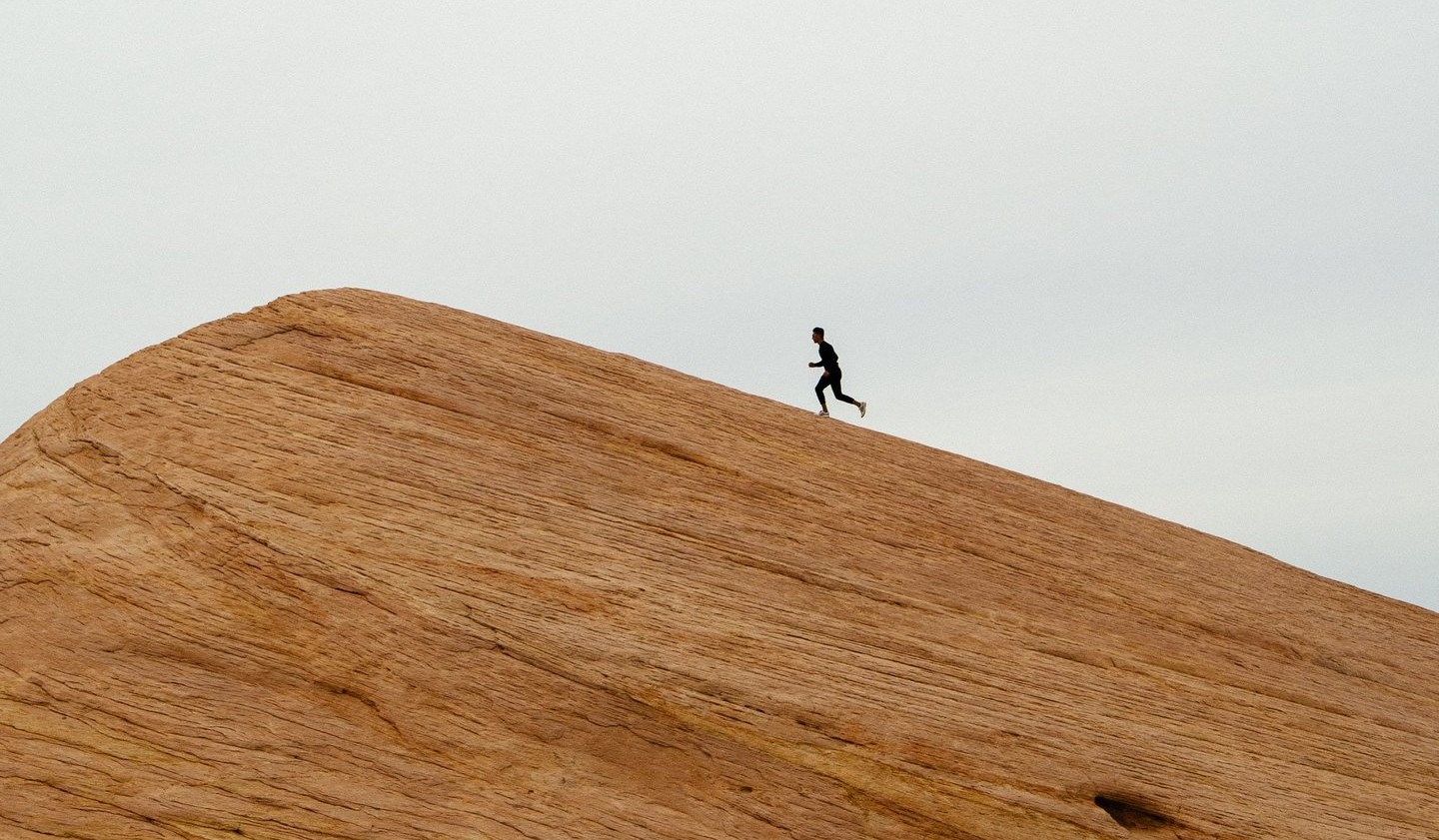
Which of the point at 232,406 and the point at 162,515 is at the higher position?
the point at 232,406

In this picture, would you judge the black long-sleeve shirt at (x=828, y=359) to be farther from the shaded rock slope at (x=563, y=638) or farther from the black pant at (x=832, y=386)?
the shaded rock slope at (x=563, y=638)

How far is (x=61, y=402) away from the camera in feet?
61.2

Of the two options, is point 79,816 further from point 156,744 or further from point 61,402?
point 61,402

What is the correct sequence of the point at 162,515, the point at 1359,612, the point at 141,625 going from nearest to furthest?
the point at 141,625 < the point at 162,515 < the point at 1359,612

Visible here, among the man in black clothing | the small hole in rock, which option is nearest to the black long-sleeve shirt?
the man in black clothing

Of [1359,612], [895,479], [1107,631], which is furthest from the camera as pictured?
[1359,612]

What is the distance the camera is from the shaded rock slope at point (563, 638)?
1371cm

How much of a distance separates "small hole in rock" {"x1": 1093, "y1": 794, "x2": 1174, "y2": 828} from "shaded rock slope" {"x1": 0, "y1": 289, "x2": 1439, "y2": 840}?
0.12 feet

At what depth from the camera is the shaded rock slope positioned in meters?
13.7

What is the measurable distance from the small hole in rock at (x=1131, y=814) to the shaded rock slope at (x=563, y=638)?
1.5 inches

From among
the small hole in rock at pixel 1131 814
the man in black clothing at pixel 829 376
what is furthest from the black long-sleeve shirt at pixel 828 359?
the small hole in rock at pixel 1131 814

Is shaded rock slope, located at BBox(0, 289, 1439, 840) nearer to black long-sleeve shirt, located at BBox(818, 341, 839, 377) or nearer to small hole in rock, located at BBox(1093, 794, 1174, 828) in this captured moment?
small hole in rock, located at BBox(1093, 794, 1174, 828)

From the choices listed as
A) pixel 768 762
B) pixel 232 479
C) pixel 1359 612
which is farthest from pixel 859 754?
pixel 1359 612

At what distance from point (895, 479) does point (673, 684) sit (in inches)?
330
